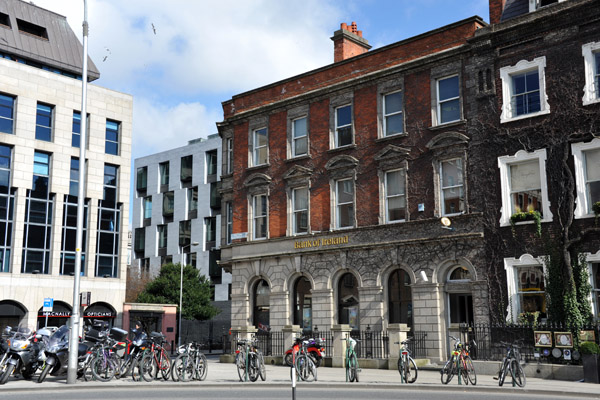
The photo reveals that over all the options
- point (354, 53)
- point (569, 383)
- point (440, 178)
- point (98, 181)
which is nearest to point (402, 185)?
point (440, 178)

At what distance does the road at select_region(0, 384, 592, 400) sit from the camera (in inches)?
578

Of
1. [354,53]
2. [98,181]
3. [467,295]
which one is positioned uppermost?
[354,53]

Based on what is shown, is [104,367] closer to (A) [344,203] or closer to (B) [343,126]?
(A) [344,203]

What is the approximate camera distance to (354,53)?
33.4 m

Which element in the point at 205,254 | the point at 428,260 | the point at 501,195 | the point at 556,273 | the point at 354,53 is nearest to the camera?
the point at 556,273

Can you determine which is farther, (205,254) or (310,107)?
(205,254)

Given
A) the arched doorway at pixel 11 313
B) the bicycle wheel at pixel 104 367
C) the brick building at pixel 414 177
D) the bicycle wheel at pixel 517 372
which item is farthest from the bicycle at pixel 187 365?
the arched doorway at pixel 11 313

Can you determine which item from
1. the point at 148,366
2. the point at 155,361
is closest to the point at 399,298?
the point at 155,361

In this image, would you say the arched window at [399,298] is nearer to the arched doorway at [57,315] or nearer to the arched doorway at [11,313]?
the arched doorway at [57,315]

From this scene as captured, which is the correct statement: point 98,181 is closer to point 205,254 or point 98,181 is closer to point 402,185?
point 205,254

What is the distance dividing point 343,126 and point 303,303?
329 inches

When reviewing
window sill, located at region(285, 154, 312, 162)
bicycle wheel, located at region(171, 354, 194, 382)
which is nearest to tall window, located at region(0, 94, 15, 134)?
window sill, located at region(285, 154, 312, 162)

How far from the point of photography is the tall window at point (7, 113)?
4219 centimetres

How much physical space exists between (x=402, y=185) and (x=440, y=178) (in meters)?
1.84
